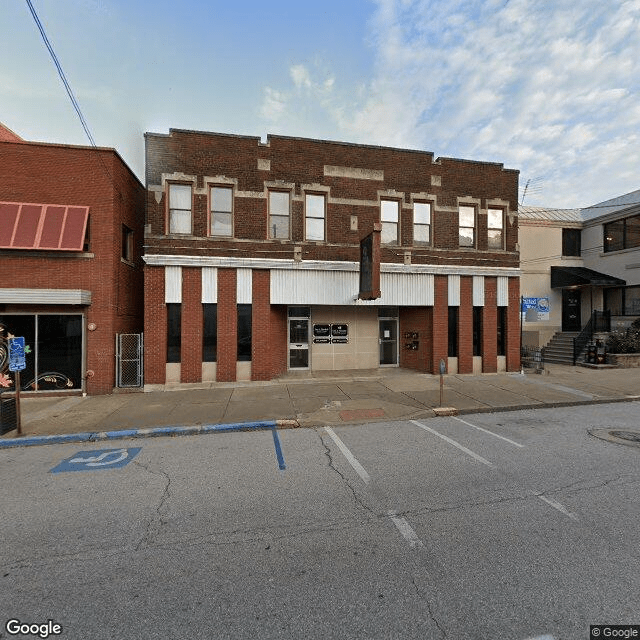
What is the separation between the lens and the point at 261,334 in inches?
498

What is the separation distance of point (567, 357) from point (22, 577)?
21.5 metres

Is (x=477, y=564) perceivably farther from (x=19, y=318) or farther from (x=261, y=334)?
(x=19, y=318)

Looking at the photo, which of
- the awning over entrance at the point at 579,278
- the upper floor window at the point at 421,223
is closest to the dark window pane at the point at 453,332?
the upper floor window at the point at 421,223

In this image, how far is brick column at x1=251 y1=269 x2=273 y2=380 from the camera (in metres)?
12.5

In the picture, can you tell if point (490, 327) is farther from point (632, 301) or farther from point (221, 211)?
point (632, 301)

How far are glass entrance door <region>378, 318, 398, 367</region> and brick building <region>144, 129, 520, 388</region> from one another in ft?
0.18

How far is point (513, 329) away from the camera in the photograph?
1466cm

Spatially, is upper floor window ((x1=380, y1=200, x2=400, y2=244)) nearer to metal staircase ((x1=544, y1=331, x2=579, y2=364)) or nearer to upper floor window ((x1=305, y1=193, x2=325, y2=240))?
upper floor window ((x1=305, y1=193, x2=325, y2=240))

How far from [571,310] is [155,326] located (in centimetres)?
2370

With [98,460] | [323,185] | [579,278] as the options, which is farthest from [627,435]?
[579,278]

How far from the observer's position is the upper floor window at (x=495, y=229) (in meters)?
14.8

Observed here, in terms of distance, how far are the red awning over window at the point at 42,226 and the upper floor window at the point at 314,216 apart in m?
7.52

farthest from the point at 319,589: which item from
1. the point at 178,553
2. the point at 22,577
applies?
the point at 22,577

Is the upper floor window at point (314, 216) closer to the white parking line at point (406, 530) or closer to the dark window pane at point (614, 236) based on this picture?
the white parking line at point (406, 530)
